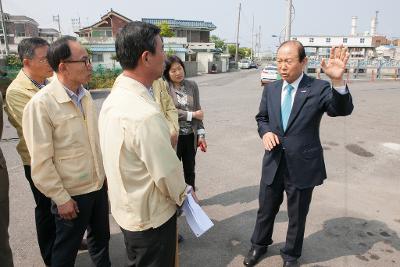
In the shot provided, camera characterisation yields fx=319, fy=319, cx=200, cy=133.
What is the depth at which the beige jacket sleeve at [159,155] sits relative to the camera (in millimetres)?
1499

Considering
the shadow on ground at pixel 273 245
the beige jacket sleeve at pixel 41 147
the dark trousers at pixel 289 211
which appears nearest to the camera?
the beige jacket sleeve at pixel 41 147

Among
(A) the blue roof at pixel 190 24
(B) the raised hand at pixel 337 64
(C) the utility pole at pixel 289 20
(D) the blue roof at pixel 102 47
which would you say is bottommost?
(B) the raised hand at pixel 337 64

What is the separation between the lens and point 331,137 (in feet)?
22.5

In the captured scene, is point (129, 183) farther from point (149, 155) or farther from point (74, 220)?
point (74, 220)

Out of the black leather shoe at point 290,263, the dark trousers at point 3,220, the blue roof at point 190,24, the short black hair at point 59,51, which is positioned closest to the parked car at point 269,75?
the black leather shoe at point 290,263

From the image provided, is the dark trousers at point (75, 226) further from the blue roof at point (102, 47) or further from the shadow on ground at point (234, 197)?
the blue roof at point (102, 47)

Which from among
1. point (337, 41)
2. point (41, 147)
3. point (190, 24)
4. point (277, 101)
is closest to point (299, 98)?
point (277, 101)

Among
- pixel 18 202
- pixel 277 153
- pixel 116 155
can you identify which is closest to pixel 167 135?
pixel 116 155

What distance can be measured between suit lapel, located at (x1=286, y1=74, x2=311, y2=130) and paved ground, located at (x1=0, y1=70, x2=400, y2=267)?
1.35 meters

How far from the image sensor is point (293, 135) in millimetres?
2527

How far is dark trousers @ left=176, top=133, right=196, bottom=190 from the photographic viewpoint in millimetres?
3488

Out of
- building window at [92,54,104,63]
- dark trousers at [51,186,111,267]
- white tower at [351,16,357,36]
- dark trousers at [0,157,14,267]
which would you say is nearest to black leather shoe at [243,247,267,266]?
dark trousers at [51,186,111,267]

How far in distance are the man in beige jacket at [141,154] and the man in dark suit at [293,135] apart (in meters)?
1.14

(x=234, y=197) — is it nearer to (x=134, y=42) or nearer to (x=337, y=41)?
(x=134, y=42)
